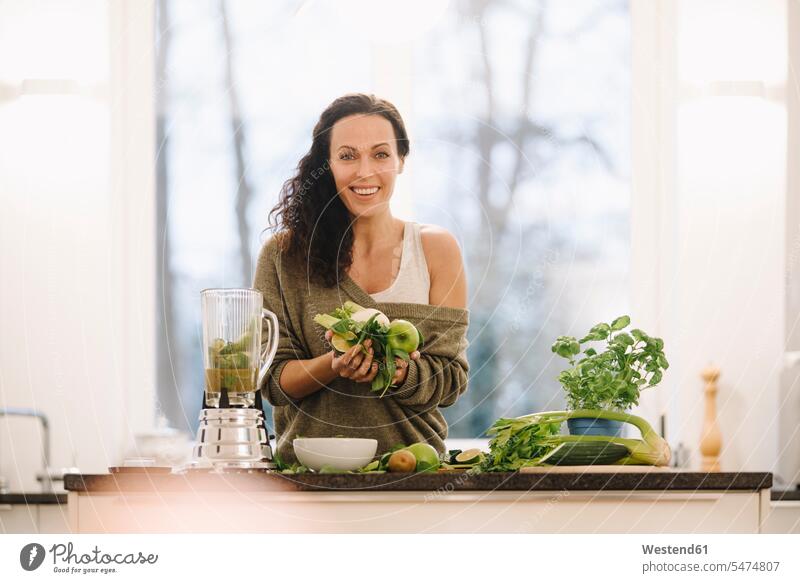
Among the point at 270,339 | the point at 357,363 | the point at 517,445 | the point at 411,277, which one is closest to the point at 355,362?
the point at 357,363

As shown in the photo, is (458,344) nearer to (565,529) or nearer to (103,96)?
(565,529)

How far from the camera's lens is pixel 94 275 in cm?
262

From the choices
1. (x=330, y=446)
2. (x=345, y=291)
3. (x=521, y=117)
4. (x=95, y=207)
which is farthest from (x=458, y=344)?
(x=95, y=207)

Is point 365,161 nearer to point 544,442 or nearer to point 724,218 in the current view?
point 544,442

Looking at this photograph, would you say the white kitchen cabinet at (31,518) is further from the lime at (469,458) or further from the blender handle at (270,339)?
the lime at (469,458)

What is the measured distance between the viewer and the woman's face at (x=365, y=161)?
5.42 feet

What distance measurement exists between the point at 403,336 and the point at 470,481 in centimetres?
23

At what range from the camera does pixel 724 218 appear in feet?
8.32

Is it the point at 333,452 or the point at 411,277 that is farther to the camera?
the point at 411,277

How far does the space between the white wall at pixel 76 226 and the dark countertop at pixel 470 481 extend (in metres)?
1.46

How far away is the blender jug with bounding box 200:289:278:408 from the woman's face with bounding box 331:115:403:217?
0.40m

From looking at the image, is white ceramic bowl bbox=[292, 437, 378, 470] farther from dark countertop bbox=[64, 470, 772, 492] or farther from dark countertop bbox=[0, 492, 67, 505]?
dark countertop bbox=[0, 492, 67, 505]
